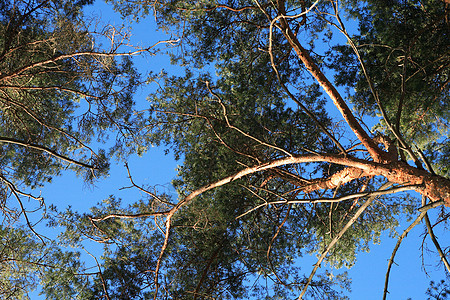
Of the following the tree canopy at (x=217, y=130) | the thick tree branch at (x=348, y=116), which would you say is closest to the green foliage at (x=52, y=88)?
the tree canopy at (x=217, y=130)

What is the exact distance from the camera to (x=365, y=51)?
741cm

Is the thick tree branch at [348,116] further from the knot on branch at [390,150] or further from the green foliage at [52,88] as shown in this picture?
the green foliage at [52,88]

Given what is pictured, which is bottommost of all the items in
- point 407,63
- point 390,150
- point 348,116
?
point 390,150

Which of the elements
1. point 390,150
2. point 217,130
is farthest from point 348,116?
point 217,130

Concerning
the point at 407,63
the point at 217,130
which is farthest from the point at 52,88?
the point at 407,63

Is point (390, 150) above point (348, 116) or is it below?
below

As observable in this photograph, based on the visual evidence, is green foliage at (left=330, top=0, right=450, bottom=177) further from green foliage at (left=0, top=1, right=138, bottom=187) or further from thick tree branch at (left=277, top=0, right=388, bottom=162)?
green foliage at (left=0, top=1, right=138, bottom=187)

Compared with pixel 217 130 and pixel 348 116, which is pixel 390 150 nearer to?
pixel 348 116

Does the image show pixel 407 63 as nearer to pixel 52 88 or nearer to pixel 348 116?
pixel 348 116

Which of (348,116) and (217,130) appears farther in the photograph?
(217,130)

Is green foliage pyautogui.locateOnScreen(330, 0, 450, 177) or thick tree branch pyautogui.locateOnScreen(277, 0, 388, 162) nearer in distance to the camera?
thick tree branch pyautogui.locateOnScreen(277, 0, 388, 162)

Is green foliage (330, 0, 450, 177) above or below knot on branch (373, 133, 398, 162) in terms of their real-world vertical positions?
above

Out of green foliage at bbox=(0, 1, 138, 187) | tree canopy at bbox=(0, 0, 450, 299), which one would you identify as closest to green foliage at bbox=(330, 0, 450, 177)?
tree canopy at bbox=(0, 0, 450, 299)

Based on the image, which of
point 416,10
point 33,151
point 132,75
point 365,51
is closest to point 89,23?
point 132,75
